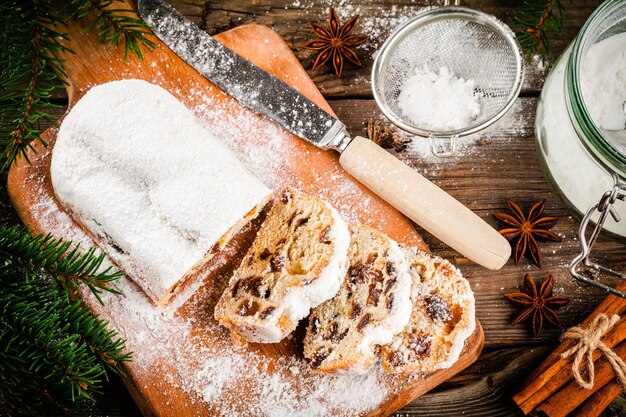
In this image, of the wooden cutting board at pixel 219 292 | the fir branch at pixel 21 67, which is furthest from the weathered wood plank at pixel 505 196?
the fir branch at pixel 21 67

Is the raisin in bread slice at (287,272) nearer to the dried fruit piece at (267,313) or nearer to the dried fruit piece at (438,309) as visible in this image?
the dried fruit piece at (267,313)

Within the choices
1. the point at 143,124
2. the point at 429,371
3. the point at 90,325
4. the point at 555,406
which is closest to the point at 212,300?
the point at 90,325

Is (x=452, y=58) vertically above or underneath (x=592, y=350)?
above

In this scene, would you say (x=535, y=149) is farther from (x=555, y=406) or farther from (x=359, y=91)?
(x=555, y=406)

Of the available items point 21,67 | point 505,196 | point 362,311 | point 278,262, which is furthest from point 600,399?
point 21,67

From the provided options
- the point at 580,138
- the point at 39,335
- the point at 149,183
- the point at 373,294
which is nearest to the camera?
the point at 39,335

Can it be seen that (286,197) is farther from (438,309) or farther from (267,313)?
(438,309)
